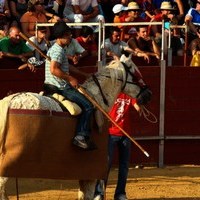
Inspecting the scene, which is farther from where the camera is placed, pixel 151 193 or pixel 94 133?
pixel 151 193

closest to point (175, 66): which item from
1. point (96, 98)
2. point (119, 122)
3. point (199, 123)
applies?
point (199, 123)

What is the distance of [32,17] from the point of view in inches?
611

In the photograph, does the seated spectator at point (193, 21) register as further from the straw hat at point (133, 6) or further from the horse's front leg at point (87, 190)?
the horse's front leg at point (87, 190)

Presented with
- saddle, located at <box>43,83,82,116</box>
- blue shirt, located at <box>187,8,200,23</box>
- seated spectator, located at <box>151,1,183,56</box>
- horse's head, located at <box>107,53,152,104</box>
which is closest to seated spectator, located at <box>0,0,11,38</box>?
seated spectator, located at <box>151,1,183,56</box>

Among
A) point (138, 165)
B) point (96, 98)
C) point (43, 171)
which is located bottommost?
point (138, 165)

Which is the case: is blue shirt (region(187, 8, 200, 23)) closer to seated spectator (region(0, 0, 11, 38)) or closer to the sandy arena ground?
seated spectator (region(0, 0, 11, 38))

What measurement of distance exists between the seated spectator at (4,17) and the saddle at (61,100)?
4.15 meters

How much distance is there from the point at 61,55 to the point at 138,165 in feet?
16.6

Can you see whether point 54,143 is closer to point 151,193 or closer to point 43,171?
point 43,171

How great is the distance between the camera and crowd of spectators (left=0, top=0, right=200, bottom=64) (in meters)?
15.4

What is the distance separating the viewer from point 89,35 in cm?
1541

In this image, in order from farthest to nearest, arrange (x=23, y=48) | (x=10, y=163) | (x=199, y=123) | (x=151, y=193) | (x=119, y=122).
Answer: (x=199, y=123)
(x=23, y=48)
(x=151, y=193)
(x=119, y=122)
(x=10, y=163)

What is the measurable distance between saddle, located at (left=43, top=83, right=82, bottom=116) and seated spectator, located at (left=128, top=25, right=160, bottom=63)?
204 inches

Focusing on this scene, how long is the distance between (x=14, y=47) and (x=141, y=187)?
2.90m
